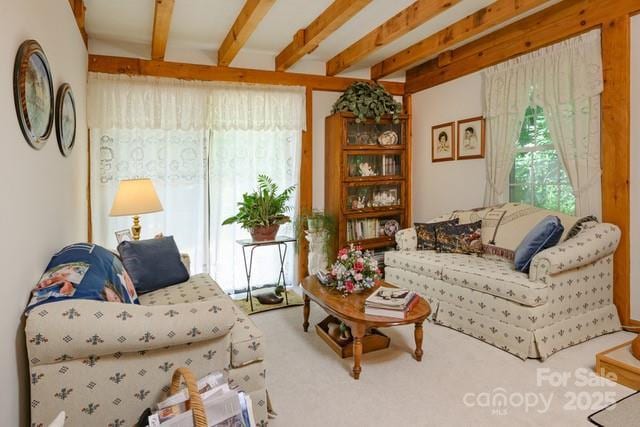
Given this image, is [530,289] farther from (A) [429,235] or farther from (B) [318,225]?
(B) [318,225]

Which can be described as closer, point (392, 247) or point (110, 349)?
point (110, 349)

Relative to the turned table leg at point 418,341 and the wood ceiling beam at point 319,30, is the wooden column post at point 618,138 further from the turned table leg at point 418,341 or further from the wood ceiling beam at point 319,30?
the wood ceiling beam at point 319,30

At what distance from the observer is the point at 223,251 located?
4293mm

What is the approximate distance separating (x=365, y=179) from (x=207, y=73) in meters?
2.07

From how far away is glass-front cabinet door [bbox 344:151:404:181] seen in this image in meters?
4.57

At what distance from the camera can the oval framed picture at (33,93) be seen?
1.51 m

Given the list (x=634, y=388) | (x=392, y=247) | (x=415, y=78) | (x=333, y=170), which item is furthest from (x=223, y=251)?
(x=634, y=388)

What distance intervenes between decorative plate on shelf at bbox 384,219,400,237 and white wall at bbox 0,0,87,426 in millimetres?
3386

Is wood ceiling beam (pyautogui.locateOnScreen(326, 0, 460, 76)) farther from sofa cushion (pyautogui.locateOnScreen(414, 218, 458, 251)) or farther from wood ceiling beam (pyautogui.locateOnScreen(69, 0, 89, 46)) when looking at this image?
wood ceiling beam (pyautogui.locateOnScreen(69, 0, 89, 46))

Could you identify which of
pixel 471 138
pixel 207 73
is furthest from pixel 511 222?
pixel 207 73

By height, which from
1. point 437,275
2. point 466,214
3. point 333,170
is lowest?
point 437,275

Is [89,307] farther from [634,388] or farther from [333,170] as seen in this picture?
[333,170]

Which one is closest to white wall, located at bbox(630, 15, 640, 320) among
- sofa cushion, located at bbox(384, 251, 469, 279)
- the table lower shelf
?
sofa cushion, located at bbox(384, 251, 469, 279)

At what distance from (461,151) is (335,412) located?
10.6ft
